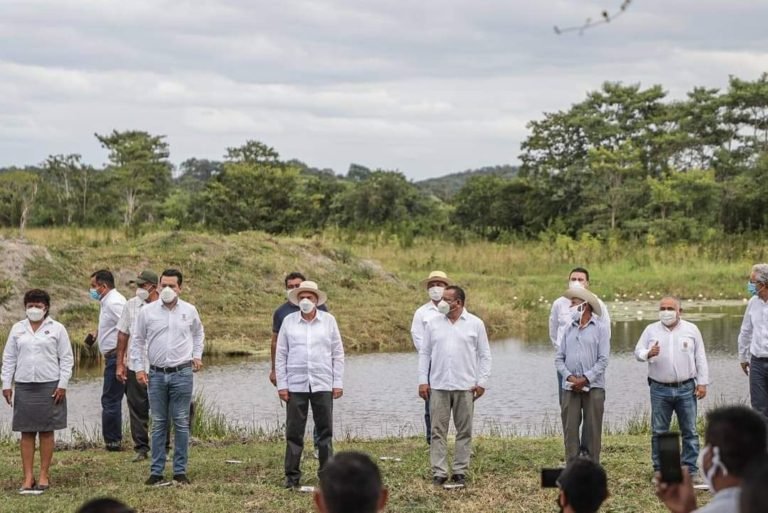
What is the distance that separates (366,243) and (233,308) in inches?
654

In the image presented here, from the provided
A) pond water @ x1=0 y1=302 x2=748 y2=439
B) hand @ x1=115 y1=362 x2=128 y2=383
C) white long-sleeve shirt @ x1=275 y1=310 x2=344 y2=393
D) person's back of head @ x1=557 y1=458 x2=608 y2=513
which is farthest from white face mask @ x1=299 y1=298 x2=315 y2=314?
person's back of head @ x1=557 y1=458 x2=608 y2=513

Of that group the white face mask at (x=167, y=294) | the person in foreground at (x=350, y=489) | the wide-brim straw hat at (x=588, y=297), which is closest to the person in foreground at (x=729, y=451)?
the person in foreground at (x=350, y=489)

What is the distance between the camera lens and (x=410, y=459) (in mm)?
11266

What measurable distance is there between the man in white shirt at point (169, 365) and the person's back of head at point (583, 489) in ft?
20.3

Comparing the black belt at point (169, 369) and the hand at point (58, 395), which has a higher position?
the black belt at point (169, 369)

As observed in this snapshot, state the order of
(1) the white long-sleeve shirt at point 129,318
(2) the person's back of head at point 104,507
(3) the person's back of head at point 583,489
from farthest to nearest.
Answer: (1) the white long-sleeve shirt at point 129,318 < (3) the person's back of head at point 583,489 < (2) the person's back of head at point 104,507

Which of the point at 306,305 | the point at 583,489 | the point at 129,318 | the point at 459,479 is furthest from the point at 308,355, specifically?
the point at 583,489

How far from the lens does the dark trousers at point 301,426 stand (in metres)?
10.2

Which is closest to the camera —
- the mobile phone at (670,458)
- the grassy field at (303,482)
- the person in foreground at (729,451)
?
the person in foreground at (729,451)

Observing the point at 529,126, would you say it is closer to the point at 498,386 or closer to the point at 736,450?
the point at 498,386

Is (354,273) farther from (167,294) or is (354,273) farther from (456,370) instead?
(456,370)

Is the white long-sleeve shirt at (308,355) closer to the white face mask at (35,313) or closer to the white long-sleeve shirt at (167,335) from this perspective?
the white long-sleeve shirt at (167,335)

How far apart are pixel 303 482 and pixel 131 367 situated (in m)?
2.55

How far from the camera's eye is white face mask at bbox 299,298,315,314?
10.2m
